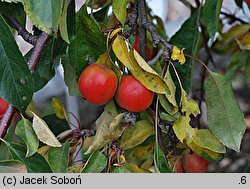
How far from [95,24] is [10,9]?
14cm

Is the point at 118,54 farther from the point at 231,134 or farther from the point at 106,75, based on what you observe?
the point at 231,134

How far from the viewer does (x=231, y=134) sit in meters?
0.89

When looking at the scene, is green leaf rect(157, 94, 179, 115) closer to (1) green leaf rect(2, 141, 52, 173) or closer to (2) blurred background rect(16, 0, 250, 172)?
(1) green leaf rect(2, 141, 52, 173)

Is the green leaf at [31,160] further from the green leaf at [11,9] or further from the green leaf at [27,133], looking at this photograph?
the green leaf at [11,9]

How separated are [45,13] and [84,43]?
0.45ft

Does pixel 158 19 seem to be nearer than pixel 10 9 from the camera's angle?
No

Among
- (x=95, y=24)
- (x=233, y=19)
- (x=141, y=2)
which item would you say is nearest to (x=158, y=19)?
(x=233, y=19)

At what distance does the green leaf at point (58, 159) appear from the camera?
0.88 metres

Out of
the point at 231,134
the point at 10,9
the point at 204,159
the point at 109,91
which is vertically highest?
the point at 10,9

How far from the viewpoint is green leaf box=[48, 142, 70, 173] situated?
0.88 meters

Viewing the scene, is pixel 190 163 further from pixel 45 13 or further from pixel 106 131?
pixel 45 13

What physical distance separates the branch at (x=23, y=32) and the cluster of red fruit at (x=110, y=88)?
11cm

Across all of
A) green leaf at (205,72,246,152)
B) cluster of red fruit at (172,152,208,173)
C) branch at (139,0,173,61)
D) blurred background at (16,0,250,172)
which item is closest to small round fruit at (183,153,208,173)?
cluster of red fruit at (172,152,208,173)

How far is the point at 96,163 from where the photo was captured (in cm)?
84
